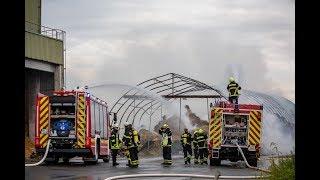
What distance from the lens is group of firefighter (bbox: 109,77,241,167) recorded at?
18.4 m

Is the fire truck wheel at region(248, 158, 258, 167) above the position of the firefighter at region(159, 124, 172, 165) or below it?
below

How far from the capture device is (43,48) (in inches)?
1109

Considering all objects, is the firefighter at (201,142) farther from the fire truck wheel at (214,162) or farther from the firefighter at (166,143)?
the firefighter at (166,143)

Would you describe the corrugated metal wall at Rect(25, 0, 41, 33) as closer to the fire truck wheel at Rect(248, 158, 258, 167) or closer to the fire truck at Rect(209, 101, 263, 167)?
the fire truck at Rect(209, 101, 263, 167)

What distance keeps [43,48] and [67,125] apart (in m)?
8.87

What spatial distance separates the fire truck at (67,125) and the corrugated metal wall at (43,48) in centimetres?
731

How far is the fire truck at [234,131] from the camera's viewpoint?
1955cm

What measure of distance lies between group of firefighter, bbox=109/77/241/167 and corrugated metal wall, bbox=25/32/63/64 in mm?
8283

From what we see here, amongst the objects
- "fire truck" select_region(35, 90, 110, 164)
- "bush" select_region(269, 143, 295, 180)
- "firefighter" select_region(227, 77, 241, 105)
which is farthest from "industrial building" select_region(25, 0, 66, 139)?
"bush" select_region(269, 143, 295, 180)

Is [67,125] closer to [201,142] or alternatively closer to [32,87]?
[201,142]

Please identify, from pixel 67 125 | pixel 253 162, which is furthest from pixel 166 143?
pixel 67 125
